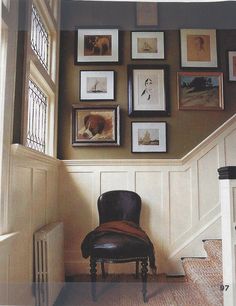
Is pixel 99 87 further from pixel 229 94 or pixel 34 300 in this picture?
pixel 34 300

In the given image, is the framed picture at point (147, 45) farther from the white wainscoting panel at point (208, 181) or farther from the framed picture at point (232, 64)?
the white wainscoting panel at point (208, 181)

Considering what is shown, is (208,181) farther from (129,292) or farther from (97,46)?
(97,46)

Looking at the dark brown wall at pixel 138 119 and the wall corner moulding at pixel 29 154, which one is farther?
the dark brown wall at pixel 138 119

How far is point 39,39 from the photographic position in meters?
1.08

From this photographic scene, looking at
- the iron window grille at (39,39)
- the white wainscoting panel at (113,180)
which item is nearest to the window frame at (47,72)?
the iron window grille at (39,39)

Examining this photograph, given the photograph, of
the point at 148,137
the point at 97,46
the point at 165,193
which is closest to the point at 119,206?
the point at 165,193

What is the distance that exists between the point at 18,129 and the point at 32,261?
17.9 inches

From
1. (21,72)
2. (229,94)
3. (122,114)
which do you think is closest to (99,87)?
(122,114)

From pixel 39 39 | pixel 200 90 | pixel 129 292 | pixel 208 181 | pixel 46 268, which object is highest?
pixel 39 39

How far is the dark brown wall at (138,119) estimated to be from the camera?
1.28 metres

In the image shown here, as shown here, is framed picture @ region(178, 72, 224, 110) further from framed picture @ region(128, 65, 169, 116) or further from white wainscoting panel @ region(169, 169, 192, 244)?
white wainscoting panel @ region(169, 169, 192, 244)

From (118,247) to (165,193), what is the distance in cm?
37

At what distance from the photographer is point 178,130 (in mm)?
1345

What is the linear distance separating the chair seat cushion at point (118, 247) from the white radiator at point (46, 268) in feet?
0.56
